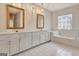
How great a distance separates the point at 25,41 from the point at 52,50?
25.1 inches

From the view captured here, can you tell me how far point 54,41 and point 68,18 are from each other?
0.56 metres

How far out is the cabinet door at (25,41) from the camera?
199 centimetres

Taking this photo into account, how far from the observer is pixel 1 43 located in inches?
66.7

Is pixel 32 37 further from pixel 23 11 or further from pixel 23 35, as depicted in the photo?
pixel 23 11

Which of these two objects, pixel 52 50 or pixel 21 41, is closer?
pixel 52 50

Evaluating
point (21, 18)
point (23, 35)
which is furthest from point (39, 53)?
point (21, 18)

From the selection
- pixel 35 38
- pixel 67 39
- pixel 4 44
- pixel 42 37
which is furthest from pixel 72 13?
pixel 4 44

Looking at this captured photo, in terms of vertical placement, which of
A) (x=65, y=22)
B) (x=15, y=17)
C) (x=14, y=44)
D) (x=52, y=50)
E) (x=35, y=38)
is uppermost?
(x=15, y=17)

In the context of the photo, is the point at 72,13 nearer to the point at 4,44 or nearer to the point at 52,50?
the point at 52,50

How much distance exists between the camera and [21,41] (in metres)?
1.99

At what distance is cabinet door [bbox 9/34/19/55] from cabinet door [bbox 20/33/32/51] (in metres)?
0.10

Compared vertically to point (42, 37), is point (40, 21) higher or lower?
higher

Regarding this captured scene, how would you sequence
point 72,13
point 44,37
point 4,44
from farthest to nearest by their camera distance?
point 44,37 < point 72,13 < point 4,44

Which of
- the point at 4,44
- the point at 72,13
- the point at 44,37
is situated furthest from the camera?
the point at 44,37
